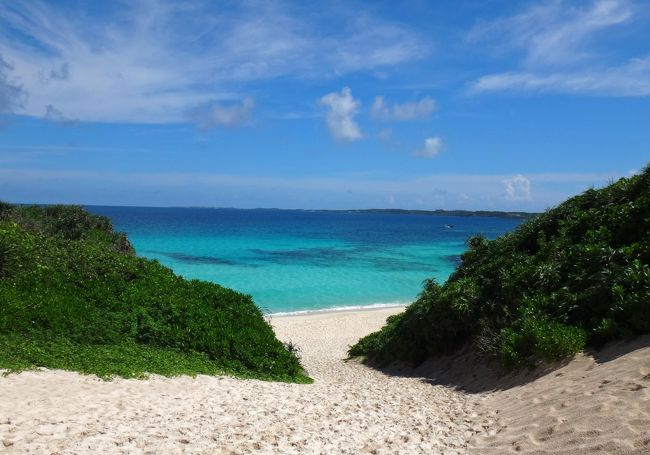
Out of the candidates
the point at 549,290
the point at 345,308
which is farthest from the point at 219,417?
the point at 345,308

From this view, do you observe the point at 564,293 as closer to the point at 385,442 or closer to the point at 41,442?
the point at 385,442

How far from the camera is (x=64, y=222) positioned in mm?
26656

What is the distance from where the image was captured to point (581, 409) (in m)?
6.82

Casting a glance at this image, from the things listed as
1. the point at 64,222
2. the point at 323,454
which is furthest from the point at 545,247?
the point at 64,222

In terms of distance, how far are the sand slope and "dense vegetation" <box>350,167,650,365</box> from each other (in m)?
0.73

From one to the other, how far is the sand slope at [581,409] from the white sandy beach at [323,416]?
21 millimetres

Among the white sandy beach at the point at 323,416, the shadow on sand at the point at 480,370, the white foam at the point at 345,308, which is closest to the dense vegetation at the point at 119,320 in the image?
the white sandy beach at the point at 323,416

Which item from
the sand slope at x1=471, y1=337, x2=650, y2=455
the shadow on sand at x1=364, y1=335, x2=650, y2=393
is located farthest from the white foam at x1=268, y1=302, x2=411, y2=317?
the sand slope at x1=471, y1=337, x2=650, y2=455

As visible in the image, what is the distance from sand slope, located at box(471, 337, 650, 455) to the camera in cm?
578

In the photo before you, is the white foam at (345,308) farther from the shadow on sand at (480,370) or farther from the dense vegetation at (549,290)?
the shadow on sand at (480,370)

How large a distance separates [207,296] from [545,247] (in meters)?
9.10

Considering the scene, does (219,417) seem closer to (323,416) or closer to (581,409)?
(323,416)

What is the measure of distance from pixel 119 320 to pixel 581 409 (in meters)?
10.2

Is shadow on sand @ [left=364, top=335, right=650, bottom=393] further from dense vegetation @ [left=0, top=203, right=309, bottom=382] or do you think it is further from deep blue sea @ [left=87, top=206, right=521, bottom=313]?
deep blue sea @ [left=87, top=206, right=521, bottom=313]
